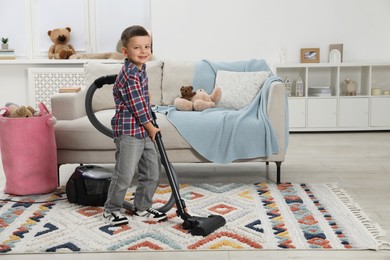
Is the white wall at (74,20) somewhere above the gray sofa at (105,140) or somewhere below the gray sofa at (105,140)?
above

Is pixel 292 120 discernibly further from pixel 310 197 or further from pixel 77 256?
pixel 77 256

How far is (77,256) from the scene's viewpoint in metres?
2.26

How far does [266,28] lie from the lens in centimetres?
558

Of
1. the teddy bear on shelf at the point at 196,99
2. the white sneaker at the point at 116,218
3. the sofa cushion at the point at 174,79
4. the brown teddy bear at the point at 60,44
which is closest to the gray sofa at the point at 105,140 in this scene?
the teddy bear on shelf at the point at 196,99

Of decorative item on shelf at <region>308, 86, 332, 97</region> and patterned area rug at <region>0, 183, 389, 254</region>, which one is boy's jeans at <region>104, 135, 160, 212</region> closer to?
patterned area rug at <region>0, 183, 389, 254</region>

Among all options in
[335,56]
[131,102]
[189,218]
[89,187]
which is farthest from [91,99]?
[335,56]

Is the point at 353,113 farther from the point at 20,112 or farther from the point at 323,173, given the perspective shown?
the point at 20,112

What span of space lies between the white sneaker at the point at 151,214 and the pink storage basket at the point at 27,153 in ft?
2.38

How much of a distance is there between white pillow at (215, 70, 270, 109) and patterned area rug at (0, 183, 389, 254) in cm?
73

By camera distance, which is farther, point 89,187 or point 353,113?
point 353,113

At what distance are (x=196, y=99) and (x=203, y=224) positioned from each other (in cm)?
145

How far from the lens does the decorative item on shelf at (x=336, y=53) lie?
5.48 m

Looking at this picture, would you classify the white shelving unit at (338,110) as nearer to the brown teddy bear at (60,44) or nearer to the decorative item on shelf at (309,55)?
the decorative item on shelf at (309,55)

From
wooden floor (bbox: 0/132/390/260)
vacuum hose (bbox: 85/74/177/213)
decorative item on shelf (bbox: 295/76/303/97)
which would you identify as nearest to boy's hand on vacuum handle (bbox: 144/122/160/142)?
vacuum hose (bbox: 85/74/177/213)
